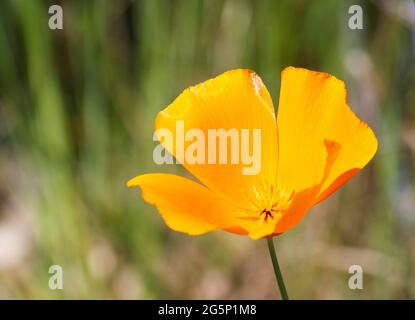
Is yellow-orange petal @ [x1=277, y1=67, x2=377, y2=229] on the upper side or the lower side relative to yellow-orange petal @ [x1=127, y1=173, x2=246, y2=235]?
upper

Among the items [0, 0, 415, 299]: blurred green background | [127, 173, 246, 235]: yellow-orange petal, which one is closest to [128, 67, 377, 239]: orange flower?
[127, 173, 246, 235]: yellow-orange petal

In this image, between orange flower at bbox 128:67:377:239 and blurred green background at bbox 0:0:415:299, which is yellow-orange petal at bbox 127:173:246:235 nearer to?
orange flower at bbox 128:67:377:239

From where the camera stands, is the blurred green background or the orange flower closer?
the orange flower

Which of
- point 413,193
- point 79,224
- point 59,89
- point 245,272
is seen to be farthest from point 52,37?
point 413,193

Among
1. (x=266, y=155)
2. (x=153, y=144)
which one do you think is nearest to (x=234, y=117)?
(x=266, y=155)

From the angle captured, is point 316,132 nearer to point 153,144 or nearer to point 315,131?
point 315,131

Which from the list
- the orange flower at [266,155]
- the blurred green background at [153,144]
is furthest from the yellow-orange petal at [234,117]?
the blurred green background at [153,144]

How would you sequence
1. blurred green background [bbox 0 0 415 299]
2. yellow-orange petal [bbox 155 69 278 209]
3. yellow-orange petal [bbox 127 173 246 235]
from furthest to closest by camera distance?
1. blurred green background [bbox 0 0 415 299]
2. yellow-orange petal [bbox 155 69 278 209]
3. yellow-orange petal [bbox 127 173 246 235]

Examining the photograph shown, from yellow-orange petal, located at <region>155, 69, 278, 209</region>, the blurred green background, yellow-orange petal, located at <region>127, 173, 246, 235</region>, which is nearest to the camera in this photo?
yellow-orange petal, located at <region>127, 173, 246, 235</region>
